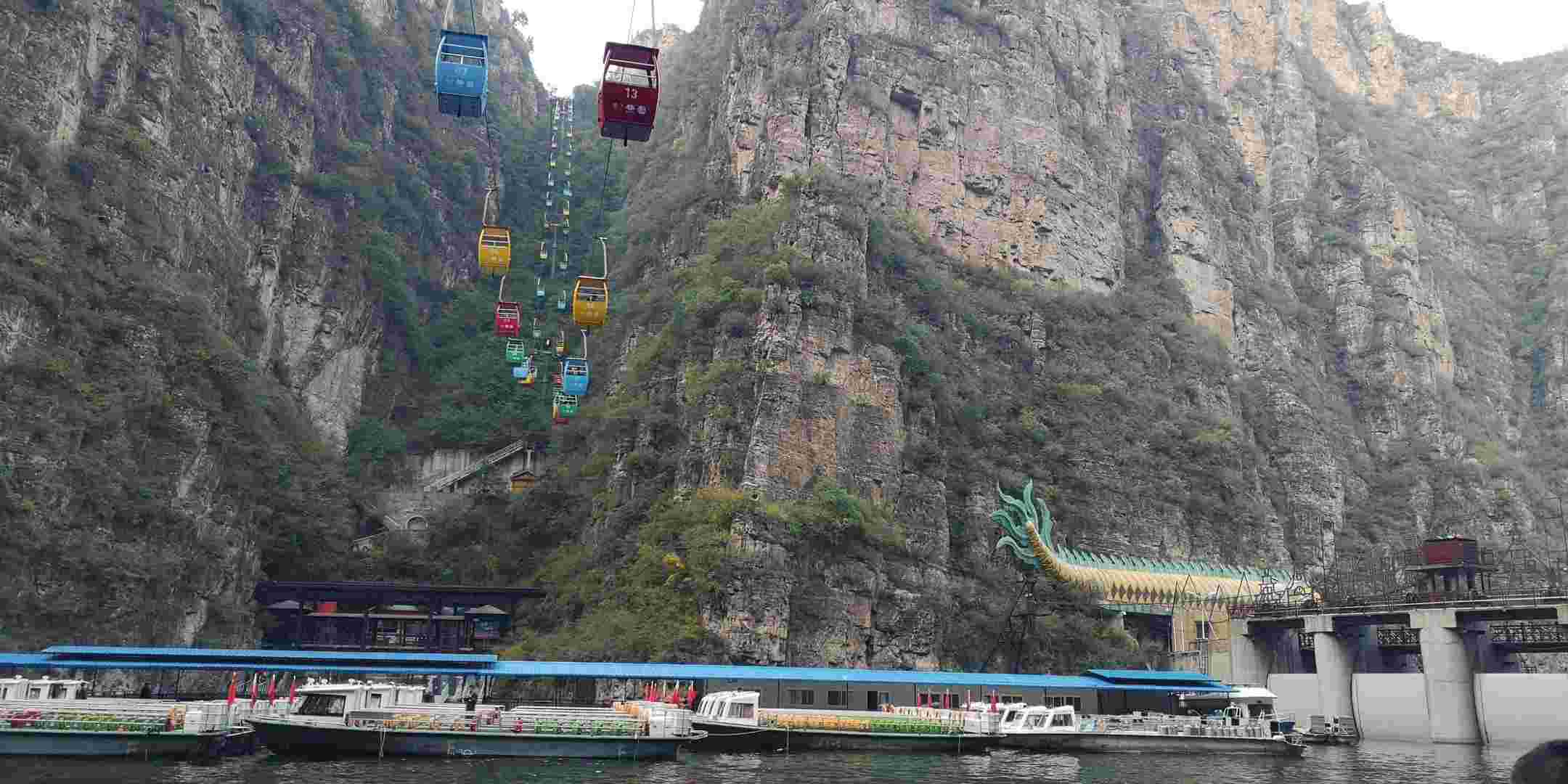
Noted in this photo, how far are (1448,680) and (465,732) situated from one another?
43896 mm

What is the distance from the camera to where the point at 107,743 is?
125 feet

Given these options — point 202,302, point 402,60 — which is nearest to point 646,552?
point 202,302

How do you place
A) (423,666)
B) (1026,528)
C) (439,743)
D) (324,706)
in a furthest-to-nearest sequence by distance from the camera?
(1026,528) < (423,666) < (324,706) < (439,743)

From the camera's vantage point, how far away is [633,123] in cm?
3388

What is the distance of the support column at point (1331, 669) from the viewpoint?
6181 cm

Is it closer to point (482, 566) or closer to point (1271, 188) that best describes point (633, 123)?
point (482, 566)

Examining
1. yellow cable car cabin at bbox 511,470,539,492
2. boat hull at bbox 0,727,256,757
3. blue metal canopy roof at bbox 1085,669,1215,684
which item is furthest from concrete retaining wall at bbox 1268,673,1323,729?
boat hull at bbox 0,727,256,757

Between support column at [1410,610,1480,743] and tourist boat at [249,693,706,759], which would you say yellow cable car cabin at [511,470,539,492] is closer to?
tourist boat at [249,693,706,759]

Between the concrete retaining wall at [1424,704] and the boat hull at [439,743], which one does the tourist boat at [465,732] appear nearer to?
the boat hull at [439,743]

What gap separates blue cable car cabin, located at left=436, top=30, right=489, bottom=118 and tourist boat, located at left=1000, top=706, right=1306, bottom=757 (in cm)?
3163

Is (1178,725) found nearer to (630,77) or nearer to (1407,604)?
(1407,604)

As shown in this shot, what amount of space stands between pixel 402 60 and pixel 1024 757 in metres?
87.9

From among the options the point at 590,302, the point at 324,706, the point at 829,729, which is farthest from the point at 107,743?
the point at 590,302

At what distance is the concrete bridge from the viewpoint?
5503 centimetres
